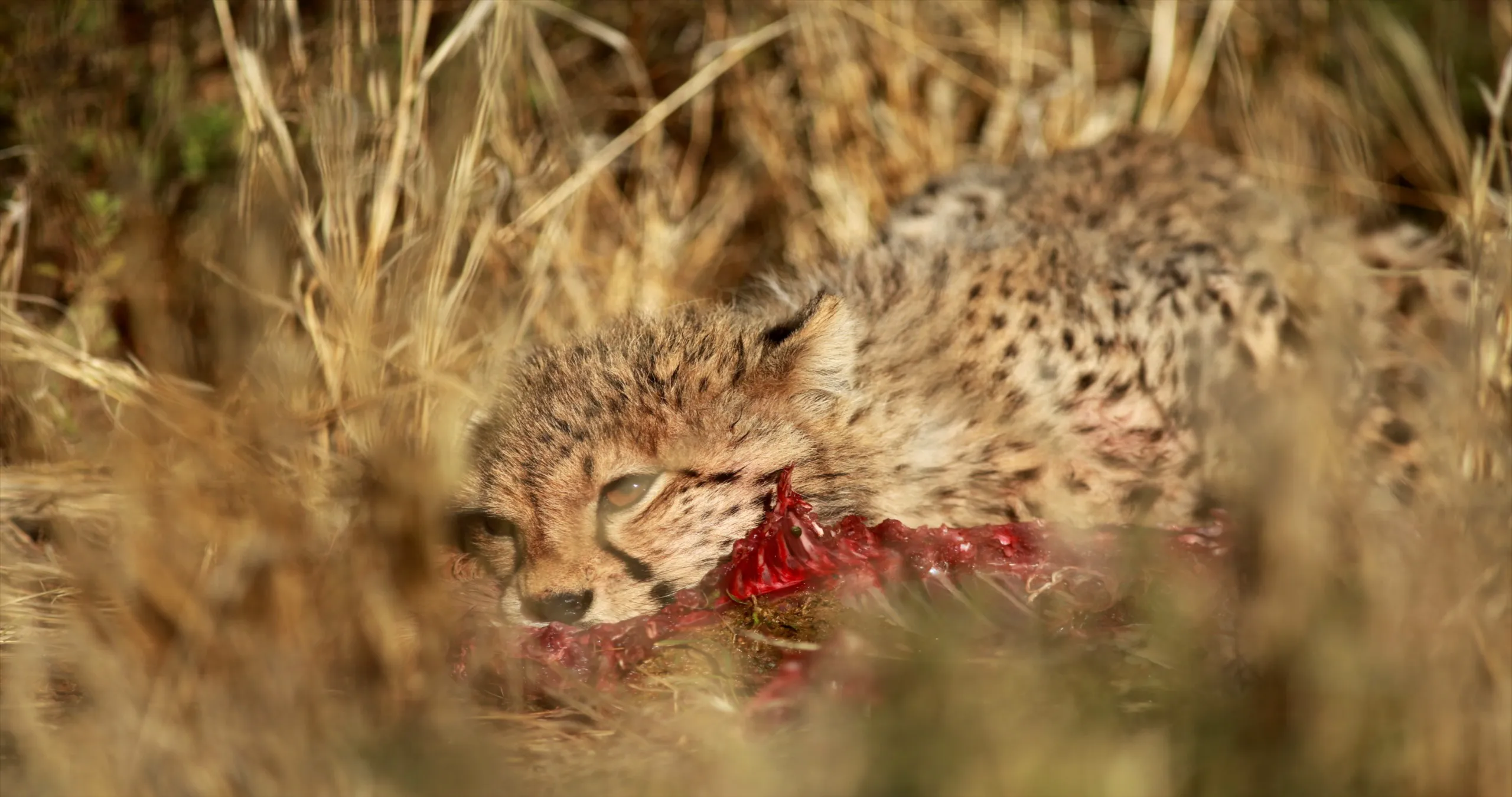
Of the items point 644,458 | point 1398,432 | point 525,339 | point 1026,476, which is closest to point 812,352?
point 644,458

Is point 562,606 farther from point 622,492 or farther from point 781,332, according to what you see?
point 781,332

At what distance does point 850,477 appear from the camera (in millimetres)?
3018

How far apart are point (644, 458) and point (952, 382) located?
883 mm

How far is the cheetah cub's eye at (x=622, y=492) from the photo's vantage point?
9.28 ft

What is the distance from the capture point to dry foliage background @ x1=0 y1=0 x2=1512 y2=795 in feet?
7.05

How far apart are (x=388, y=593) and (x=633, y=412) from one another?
678 mm

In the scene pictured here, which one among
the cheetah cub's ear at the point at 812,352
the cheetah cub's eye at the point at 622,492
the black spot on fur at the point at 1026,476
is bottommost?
the black spot on fur at the point at 1026,476

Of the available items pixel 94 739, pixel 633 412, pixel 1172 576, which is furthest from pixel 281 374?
pixel 1172 576

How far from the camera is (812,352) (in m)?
2.97

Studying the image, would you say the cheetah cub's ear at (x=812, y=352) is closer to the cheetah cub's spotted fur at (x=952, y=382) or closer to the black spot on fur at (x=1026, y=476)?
the cheetah cub's spotted fur at (x=952, y=382)

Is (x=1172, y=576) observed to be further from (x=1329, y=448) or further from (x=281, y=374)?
(x=281, y=374)

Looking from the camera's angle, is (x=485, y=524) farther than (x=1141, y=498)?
No

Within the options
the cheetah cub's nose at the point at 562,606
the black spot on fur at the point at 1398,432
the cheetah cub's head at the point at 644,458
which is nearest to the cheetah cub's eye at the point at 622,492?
the cheetah cub's head at the point at 644,458

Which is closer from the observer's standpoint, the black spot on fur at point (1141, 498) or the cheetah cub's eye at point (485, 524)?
the cheetah cub's eye at point (485, 524)
